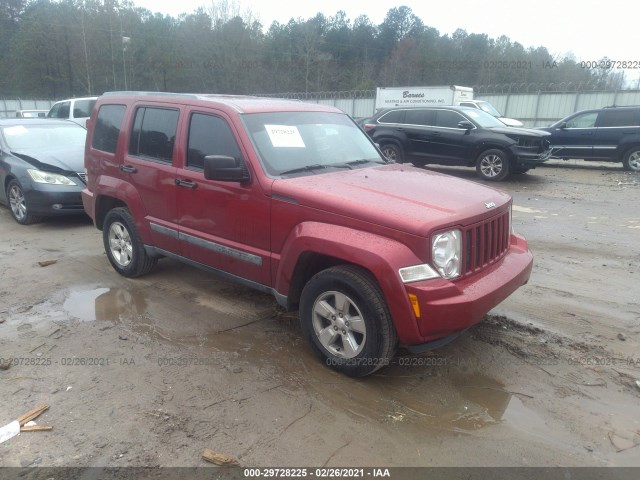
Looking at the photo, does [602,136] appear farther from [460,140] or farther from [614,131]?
[460,140]

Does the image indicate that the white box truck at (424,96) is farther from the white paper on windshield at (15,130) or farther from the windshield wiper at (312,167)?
the windshield wiper at (312,167)

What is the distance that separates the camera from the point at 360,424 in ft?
9.45

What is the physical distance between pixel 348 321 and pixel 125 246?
3109 millimetres

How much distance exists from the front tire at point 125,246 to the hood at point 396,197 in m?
2.20

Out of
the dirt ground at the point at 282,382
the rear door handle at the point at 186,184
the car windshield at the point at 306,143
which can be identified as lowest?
the dirt ground at the point at 282,382

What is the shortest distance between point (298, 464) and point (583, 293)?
3661mm

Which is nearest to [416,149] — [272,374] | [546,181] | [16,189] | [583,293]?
[546,181]

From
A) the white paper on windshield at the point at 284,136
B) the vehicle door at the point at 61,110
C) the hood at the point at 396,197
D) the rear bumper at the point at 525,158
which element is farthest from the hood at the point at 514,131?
the vehicle door at the point at 61,110

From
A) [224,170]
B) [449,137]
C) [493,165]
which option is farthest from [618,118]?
[224,170]

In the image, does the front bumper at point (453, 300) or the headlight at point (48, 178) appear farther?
the headlight at point (48, 178)

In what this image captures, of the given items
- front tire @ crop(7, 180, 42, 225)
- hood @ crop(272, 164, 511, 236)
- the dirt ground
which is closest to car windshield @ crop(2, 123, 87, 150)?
front tire @ crop(7, 180, 42, 225)

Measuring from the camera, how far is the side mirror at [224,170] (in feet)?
11.4

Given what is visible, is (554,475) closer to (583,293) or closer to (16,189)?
(583,293)

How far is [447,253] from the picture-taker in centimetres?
301
